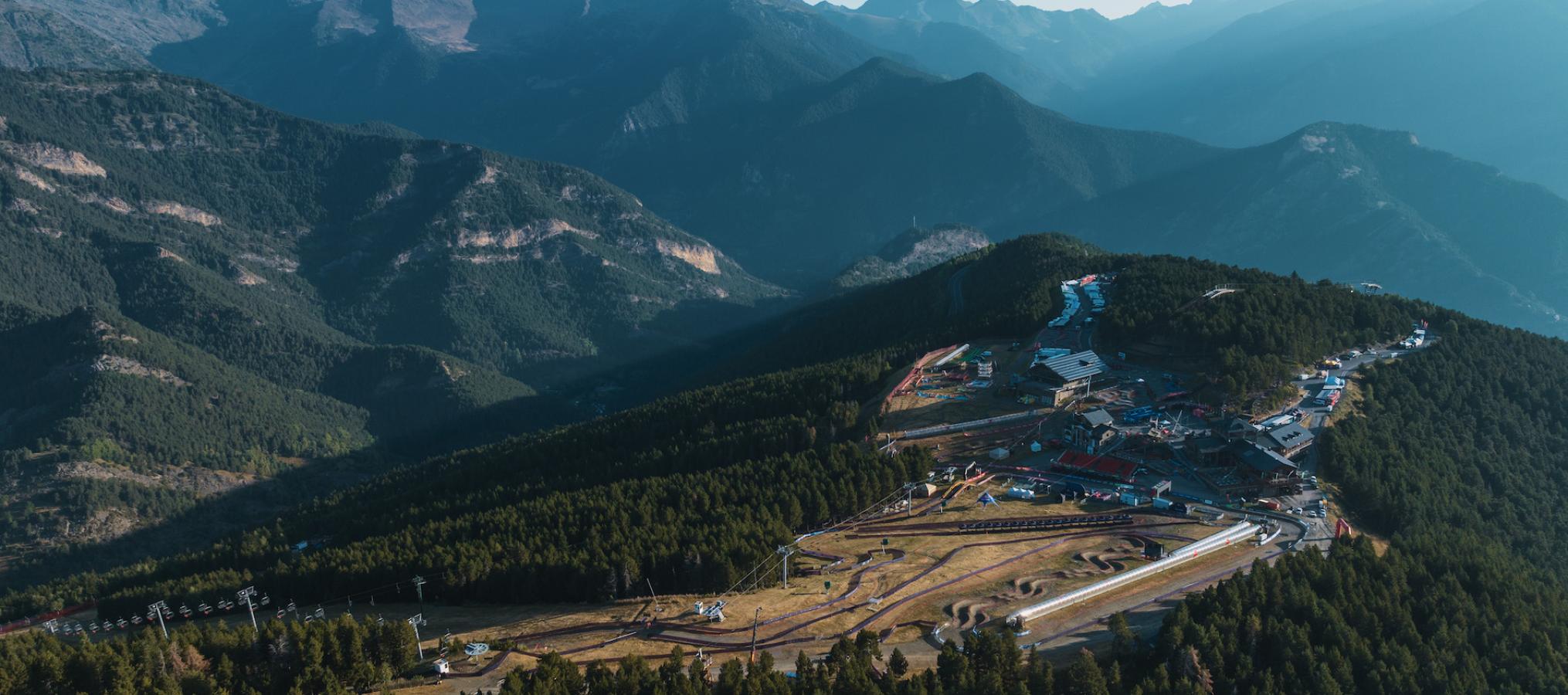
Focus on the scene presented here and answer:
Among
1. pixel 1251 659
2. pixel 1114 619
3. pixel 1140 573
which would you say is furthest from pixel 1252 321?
pixel 1251 659

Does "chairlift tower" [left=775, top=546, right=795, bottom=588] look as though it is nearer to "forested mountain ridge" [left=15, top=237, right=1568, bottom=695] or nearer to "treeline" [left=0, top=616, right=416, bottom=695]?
"forested mountain ridge" [left=15, top=237, right=1568, bottom=695]

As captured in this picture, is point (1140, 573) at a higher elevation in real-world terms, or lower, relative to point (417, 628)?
lower

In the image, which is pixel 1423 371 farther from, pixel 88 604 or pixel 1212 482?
pixel 88 604

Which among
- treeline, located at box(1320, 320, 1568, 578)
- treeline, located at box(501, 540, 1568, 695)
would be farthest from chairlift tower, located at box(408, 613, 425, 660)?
treeline, located at box(1320, 320, 1568, 578)

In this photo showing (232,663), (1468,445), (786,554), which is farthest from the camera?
(1468,445)

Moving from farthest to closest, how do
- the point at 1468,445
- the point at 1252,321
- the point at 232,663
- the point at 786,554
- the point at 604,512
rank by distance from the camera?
the point at 1252,321
the point at 1468,445
the point at 604,512
the point at 786,554
the point at 232,663

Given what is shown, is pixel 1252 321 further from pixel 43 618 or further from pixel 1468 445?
pixel 43 618

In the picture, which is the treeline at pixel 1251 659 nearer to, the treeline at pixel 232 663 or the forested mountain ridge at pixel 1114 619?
the forested mountain ridge at pixel 1114 619

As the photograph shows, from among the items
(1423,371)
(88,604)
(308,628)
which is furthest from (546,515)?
(1423,371)
